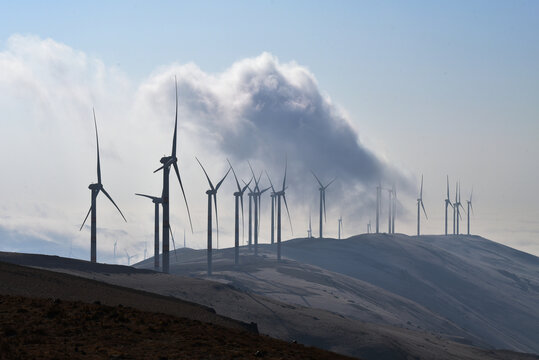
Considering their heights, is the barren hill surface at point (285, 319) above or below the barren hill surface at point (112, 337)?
below

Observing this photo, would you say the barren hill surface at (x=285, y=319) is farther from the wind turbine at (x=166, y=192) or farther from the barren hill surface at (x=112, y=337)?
the barren hill surface at (x=112, y=337)

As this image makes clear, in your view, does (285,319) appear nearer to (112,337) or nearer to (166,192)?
(166,192)

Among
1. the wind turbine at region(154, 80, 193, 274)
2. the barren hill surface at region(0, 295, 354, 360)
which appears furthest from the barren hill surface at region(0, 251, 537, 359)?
the barren hill surface at region(0, 295, 354, 360)

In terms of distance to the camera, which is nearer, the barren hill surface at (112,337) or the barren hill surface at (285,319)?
the barren hill surface at (112,337)

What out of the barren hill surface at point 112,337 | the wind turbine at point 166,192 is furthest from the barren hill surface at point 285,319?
the barren hill surface at point 112,337

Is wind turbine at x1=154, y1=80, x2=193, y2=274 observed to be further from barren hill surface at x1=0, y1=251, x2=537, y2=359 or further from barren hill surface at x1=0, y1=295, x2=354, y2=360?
barren hill surface at x1=0, y1=295, x2=354, y2=360

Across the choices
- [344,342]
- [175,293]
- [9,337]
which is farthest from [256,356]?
[175,293]

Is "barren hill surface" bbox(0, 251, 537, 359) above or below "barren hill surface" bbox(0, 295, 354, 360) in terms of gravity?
below

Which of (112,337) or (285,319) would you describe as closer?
(112,337)

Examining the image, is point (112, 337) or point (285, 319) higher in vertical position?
point (112, 337)

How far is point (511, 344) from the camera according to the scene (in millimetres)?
185000

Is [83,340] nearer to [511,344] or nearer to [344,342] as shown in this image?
[344,342]

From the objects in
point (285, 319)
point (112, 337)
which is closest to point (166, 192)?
point (285, 319)

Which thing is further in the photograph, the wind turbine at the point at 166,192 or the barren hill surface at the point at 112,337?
the wind turbine at the point at 166,192
